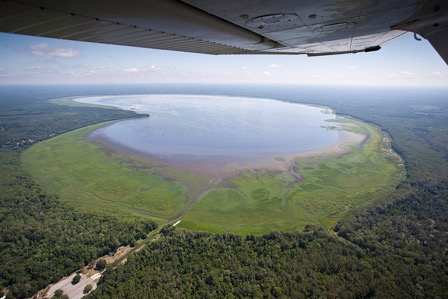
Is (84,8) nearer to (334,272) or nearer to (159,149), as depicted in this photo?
(334,272)

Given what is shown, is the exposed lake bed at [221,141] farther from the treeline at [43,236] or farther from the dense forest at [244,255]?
the dense forest at [244,255]

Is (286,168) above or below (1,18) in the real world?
below

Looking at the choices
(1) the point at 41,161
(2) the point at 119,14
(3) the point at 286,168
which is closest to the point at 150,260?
(2) the point at 119,14

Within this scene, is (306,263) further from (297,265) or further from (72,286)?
(72,286)

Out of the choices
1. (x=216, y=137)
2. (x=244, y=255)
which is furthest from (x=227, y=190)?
(x=216, y=137)

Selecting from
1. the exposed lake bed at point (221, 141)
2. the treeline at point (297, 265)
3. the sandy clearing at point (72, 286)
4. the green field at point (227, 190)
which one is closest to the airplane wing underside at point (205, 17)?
the treeline at point (297, 265)

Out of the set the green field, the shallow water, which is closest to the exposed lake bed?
the shallow water
